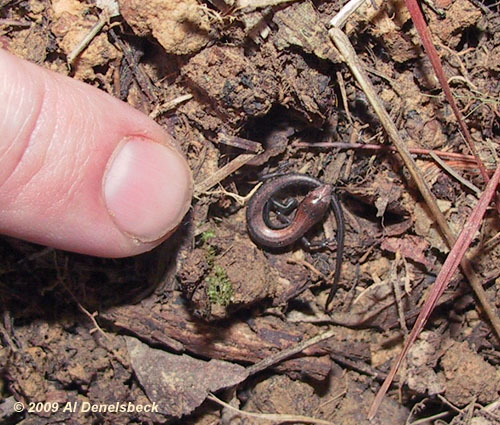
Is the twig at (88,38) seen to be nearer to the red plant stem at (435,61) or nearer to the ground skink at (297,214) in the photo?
the ground skink at (297,214)

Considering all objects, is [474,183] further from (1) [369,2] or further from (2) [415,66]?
(1) [369,2]

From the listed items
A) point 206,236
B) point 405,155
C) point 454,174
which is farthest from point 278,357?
point 454,174

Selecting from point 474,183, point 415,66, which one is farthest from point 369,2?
point 474,183

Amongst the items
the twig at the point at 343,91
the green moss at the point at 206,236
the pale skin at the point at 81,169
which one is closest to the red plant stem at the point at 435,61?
the twig at the point at 343,91

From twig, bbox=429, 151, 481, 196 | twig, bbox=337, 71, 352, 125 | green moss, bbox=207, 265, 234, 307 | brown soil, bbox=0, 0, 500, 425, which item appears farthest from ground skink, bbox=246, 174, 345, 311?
twig, bbox=429, 151, 481, 196

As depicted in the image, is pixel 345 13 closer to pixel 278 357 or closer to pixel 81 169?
pixel 81 169
